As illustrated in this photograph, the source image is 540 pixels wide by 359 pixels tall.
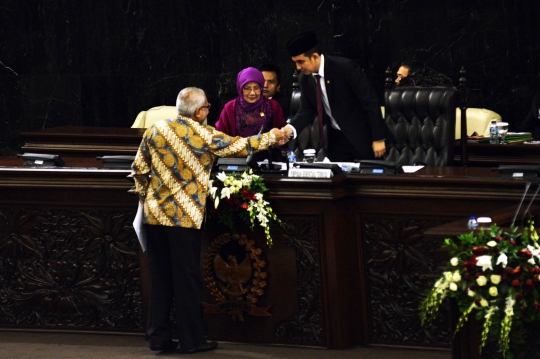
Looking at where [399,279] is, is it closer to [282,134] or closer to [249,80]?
[282,134]

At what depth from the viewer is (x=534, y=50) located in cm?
936

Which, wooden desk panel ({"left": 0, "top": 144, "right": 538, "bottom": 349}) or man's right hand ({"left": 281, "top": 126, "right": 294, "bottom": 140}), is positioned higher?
man's right hand ({"left": 281, "top": 126, "right": 294, "bottom": 140})

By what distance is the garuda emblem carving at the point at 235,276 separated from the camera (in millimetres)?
5648

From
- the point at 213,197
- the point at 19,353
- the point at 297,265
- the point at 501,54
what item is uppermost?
the point at 501,54

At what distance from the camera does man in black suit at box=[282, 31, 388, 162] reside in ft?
20.6

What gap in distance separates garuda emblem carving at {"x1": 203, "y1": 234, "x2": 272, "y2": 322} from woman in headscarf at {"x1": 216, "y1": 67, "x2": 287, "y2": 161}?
0.97 metres

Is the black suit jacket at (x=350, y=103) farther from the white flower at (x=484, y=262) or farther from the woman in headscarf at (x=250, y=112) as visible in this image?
the white flower at (x=484, y=262)

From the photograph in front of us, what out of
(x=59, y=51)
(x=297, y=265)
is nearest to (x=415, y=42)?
(x=59, y=51)

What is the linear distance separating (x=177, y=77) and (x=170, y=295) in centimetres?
506

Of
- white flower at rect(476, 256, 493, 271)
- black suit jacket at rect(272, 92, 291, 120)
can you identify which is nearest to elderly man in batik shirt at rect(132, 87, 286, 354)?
white flower at rect(476, 256, 493, 271)

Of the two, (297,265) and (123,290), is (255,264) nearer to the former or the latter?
(297,265)

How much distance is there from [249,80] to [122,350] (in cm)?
176

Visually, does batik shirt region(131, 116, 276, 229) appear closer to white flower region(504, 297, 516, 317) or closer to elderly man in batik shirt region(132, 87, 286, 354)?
elderly man in batik shirt region(132, 87, 286, 354)

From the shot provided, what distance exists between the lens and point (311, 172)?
5.51 m
